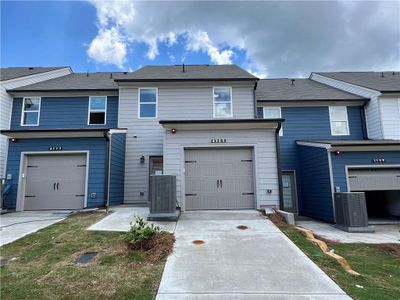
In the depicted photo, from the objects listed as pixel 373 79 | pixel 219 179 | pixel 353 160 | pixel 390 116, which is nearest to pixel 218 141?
pixel 219 179

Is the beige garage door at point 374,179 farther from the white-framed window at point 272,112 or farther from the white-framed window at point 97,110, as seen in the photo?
the white-framed window at point 97,110

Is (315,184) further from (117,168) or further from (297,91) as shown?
(117,168)

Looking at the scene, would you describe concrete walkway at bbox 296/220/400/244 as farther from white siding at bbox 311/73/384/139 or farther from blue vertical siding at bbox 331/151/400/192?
white siding at bbox 311/73/384/139

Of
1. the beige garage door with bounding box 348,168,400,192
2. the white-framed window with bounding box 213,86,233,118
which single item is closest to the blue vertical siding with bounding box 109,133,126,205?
the white-framed window with bounding box 213,86,233,118

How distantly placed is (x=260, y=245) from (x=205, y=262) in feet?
5.08

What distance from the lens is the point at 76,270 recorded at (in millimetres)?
4023

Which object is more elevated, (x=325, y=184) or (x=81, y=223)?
(x=325, y=184)

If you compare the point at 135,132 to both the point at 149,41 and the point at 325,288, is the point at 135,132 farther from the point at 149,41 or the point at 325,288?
the point at 325,288

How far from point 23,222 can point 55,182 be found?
97.0 inches

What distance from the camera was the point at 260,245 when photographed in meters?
5.32

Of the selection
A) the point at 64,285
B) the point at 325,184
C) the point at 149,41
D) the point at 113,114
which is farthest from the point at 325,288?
the point at 149,41

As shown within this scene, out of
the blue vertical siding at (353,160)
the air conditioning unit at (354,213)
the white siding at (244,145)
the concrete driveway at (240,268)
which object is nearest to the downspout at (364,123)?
the blue vertical siding at (353,160)

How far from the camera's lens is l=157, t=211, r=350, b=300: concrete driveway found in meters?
3.36

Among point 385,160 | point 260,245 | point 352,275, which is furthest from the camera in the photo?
point 385,160
